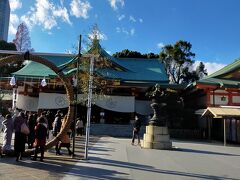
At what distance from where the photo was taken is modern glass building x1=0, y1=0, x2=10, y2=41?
178 ft

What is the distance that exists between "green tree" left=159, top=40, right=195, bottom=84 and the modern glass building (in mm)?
25746

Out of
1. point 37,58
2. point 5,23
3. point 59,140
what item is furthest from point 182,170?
point 5,23

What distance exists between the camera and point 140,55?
5116 centimetres

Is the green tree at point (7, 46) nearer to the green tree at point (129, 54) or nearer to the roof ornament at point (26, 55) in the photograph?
the green tree at point (129, 54)

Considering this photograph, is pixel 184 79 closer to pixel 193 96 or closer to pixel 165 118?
pixel 193 96

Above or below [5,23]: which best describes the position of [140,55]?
below

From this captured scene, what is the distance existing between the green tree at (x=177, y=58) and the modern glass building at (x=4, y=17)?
25.7 meters

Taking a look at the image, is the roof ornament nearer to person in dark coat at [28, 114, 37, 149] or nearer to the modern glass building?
person in dark coat at [28, 114, 37, 149]

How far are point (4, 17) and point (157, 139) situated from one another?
45460 millimetres

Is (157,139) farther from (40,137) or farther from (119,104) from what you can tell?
(119,104)

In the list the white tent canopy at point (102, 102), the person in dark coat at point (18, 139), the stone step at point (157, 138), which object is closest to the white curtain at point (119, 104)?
the white tent canopy at point (102, 102)

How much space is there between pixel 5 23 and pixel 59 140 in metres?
47.4

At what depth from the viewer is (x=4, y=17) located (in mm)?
54938

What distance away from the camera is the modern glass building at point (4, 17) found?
54312 mm
